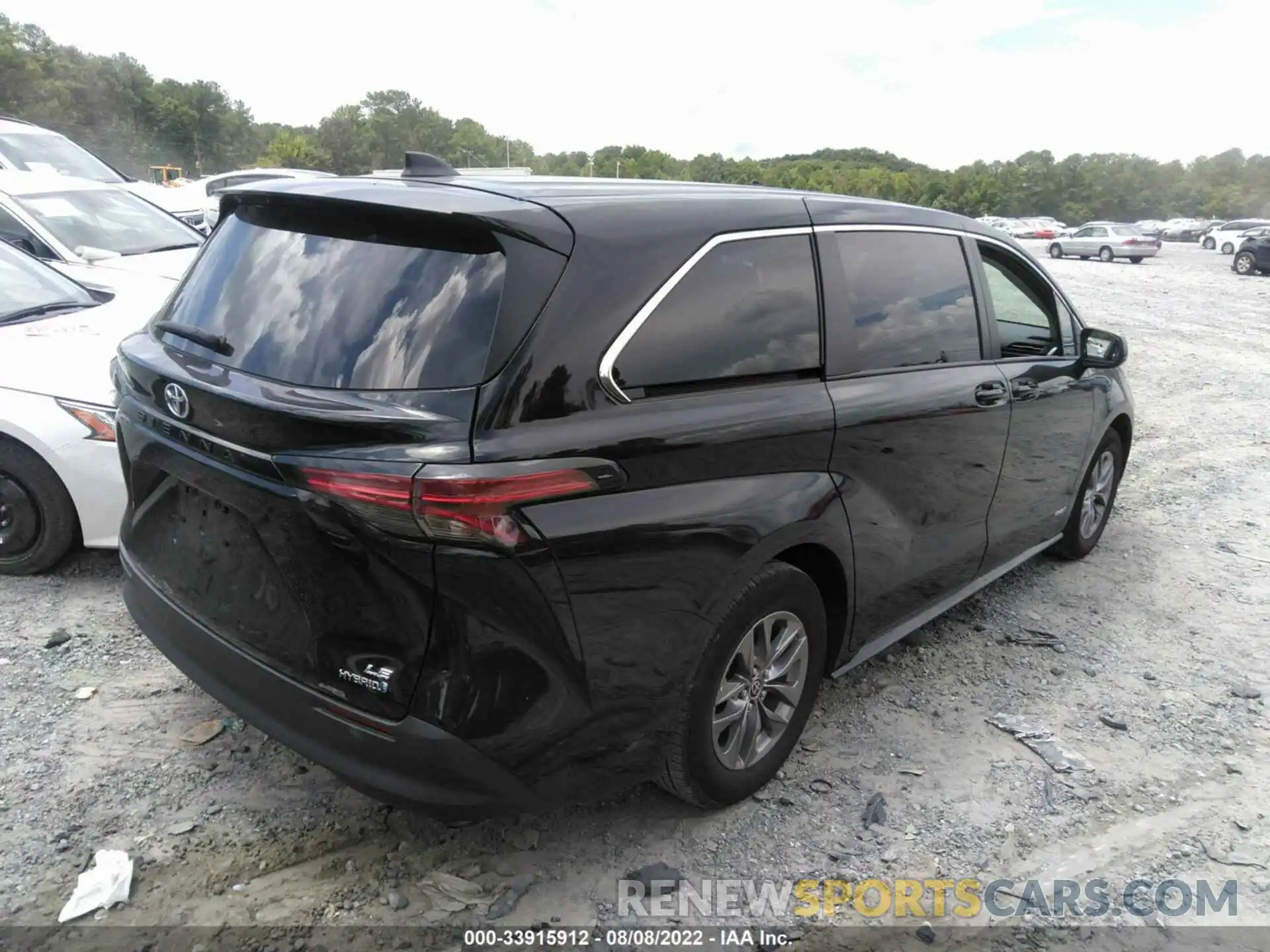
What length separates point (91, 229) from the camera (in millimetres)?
7855

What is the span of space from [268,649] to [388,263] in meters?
1.10

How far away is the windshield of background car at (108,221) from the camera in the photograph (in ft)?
25.2

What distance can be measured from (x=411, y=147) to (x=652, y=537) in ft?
A: 365

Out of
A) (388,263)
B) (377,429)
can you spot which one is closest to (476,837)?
(377,429)

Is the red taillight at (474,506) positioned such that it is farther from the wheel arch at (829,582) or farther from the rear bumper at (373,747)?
the wheel arch at (829,582)

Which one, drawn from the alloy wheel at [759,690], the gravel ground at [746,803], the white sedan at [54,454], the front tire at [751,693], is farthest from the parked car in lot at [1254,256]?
the white sedan at [54,454]

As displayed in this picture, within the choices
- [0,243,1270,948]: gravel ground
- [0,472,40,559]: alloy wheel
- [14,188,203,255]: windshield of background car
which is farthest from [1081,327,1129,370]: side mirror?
[14,188,203,255]: windshield of background car

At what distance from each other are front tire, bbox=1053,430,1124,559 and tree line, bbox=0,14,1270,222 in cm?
8316

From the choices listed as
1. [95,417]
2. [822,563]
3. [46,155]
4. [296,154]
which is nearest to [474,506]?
[822,563]

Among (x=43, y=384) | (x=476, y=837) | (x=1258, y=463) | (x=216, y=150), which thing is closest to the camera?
(x=476, y=837)

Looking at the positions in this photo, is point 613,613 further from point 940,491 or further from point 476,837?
point 940,491

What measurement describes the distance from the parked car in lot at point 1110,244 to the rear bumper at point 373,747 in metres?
40.1

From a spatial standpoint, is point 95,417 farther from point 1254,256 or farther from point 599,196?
point 1254,256

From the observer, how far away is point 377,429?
7.30 feet
